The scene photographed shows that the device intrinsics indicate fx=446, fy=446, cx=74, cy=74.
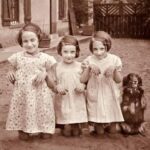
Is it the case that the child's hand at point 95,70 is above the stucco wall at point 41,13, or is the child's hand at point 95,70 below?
below

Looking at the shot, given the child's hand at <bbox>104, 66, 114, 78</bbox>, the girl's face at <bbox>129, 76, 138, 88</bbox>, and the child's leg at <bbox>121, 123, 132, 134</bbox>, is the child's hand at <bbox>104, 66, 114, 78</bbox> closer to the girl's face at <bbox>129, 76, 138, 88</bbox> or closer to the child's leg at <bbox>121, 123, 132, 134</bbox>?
the girl's face at <bbox>129, 76, 138, 88</bbox>

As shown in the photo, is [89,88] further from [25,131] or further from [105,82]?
[25,131]

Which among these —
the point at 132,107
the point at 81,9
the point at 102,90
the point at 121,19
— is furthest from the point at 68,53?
the point at 121,19

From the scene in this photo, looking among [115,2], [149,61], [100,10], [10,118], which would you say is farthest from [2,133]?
[115,2]

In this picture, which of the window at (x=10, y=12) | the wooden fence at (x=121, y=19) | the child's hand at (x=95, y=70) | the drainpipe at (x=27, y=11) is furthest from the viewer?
the wooden fence at (x=121, y=19)

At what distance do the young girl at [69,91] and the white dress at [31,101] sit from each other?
133 millimetres

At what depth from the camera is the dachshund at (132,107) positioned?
15.3 ft

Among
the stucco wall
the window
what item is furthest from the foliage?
the window

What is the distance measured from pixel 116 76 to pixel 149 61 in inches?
290

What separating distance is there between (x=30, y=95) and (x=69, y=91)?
409 mm

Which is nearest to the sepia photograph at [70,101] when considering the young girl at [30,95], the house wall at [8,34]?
the young girl at [30,95]

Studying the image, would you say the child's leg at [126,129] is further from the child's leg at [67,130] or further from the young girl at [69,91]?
the child's leg at [67,130]

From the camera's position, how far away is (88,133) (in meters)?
4.71

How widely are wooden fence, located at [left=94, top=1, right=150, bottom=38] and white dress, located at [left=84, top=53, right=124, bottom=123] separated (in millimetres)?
16849
